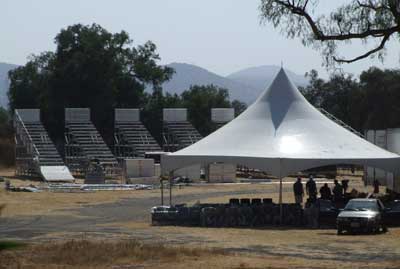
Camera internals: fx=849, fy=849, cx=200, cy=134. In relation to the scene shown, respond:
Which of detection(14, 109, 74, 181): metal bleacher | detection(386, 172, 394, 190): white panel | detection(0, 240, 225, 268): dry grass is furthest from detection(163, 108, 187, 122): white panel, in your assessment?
detection(0, 240, 225, 268): dry grass

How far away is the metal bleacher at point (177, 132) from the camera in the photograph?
245 ft

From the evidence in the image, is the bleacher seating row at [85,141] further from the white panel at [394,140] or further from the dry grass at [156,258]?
the dry grass at [156,258]

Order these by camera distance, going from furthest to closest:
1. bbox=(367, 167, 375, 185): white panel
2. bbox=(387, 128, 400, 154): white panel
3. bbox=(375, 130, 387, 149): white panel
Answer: bbox=(367, 167, 375, 185): white panel
bbox=(375, 130, 387, 149): white panel
bbox=(387, 128, 400, 154): white panel

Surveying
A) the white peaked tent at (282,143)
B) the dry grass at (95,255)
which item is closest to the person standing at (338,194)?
the white peaked tent at (282,143)

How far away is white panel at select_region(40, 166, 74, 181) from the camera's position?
2437 inches

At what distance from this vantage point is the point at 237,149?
97.8 ft

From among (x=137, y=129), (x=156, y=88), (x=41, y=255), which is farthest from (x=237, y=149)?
(x=156, y=88)

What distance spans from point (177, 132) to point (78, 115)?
885 centimetres

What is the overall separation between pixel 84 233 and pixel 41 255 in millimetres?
7337

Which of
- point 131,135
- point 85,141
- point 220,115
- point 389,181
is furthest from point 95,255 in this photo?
point 220,115

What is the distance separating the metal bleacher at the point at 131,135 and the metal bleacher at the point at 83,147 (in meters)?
2.69

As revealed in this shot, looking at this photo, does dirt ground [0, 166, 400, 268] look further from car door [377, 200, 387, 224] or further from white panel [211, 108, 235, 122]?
white panel [211, 108, 235, 122]

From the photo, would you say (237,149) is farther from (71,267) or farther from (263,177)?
(263,177)

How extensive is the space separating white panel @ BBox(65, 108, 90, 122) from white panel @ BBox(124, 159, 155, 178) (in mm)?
14010
